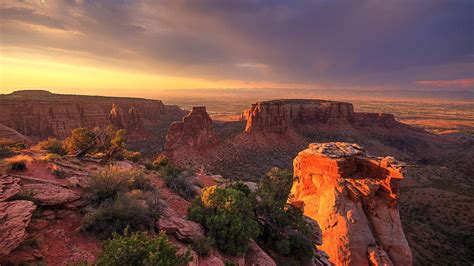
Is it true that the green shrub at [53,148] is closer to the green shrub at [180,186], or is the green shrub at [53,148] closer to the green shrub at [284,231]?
the green shrub at [180,186]

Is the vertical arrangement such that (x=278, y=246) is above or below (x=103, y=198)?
below

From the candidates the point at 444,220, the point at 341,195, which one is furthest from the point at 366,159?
the point at 444,220

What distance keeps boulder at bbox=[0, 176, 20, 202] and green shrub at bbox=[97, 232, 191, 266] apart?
4246 mm

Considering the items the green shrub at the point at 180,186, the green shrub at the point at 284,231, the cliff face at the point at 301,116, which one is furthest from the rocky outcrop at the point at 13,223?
the cliff face at the point at 301,116

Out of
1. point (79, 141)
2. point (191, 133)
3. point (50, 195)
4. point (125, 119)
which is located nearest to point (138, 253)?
point (50, 195)

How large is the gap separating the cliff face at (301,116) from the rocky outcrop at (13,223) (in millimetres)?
53003

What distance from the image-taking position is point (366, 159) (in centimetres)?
1483

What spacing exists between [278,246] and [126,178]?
25.4 ft

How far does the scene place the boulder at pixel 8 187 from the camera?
718 centimetres

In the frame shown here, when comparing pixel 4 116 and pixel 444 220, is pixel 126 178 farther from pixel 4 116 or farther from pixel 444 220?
pixel 4 116

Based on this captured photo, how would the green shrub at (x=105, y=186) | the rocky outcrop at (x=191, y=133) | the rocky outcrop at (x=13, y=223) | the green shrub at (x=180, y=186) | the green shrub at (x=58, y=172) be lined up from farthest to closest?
the rocky outcrop at (x=191, y=133) < the green shrub at (x=180, y=186) < the green shrub at (x=58, y=172) < the green shrub at (x=105, y=186) < the rocky outcrop at (x=13, y=223)

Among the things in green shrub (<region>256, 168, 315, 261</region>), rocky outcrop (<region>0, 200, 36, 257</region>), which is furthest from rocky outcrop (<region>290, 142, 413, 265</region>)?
rocky outcrop (<region>0, 200, 36, 257</region>)

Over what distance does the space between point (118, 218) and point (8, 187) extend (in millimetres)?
3911

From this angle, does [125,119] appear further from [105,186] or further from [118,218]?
[118,218]
